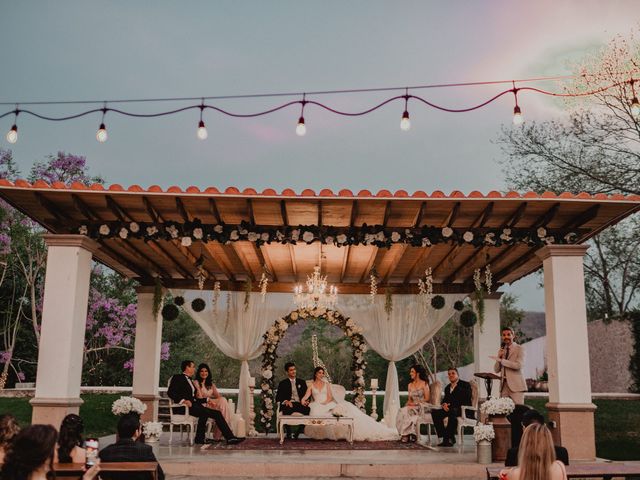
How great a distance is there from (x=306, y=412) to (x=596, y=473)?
657 cm

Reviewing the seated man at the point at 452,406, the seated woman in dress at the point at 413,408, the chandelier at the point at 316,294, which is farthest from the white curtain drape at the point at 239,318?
the seated man at the point at 452,406

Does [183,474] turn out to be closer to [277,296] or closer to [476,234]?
[476,234]

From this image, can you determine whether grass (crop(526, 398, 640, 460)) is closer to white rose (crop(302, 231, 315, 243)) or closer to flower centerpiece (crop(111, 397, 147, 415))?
white rose (crop(302, 231, 315, 243))

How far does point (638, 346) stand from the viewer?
1438cm

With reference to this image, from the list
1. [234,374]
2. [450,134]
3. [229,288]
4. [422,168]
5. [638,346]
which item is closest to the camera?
[229,288]

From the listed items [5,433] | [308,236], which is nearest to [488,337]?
[308,236]

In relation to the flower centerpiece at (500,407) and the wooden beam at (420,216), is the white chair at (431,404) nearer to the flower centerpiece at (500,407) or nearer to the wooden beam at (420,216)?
the flower centerpiece at (500,407)

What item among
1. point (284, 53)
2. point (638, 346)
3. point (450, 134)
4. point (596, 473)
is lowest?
point (596, 473)

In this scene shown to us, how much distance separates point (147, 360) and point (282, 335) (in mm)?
2511

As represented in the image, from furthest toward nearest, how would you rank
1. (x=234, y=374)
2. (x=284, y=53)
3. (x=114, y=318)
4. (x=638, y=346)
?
(x=284, y=53)
(x=234, y=374)
(x=114, y=318)
(x=638, y=346)

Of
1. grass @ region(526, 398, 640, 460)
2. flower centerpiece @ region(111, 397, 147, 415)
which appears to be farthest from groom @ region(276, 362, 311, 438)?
grass @ region(526, 398, 640, 460)

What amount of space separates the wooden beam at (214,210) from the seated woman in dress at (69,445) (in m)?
3.28

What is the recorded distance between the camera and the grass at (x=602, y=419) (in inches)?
449

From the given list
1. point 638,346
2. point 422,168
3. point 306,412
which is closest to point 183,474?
point 306,412
